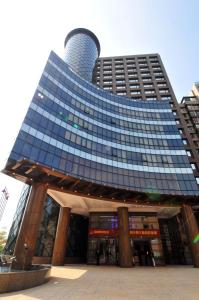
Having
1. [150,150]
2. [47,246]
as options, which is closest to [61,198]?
[47,246]

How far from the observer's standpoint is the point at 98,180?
25.1 metres

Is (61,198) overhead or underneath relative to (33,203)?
overhead

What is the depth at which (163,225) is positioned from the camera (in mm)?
29531

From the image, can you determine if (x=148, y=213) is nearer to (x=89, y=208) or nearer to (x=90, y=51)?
(x=89, y=208)

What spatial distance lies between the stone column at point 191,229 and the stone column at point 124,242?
24.8 ft

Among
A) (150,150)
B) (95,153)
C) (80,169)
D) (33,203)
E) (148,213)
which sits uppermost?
(150,150)

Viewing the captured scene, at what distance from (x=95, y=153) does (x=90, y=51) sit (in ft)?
220

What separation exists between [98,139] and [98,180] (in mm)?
7254

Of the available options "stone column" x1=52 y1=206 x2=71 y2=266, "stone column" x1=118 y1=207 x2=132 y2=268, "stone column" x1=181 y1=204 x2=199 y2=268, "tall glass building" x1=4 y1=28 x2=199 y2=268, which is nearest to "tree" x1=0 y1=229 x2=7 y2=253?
"tall glass building" x1=4 y1=28 x2=199 y2=268

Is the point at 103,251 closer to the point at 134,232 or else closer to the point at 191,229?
the point at 134,232

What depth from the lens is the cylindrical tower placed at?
222ft

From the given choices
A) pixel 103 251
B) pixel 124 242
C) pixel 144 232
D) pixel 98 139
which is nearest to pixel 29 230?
pixel 124 242

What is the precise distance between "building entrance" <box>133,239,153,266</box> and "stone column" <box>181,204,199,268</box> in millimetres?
5067

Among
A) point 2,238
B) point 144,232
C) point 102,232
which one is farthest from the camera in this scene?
point 2,238
